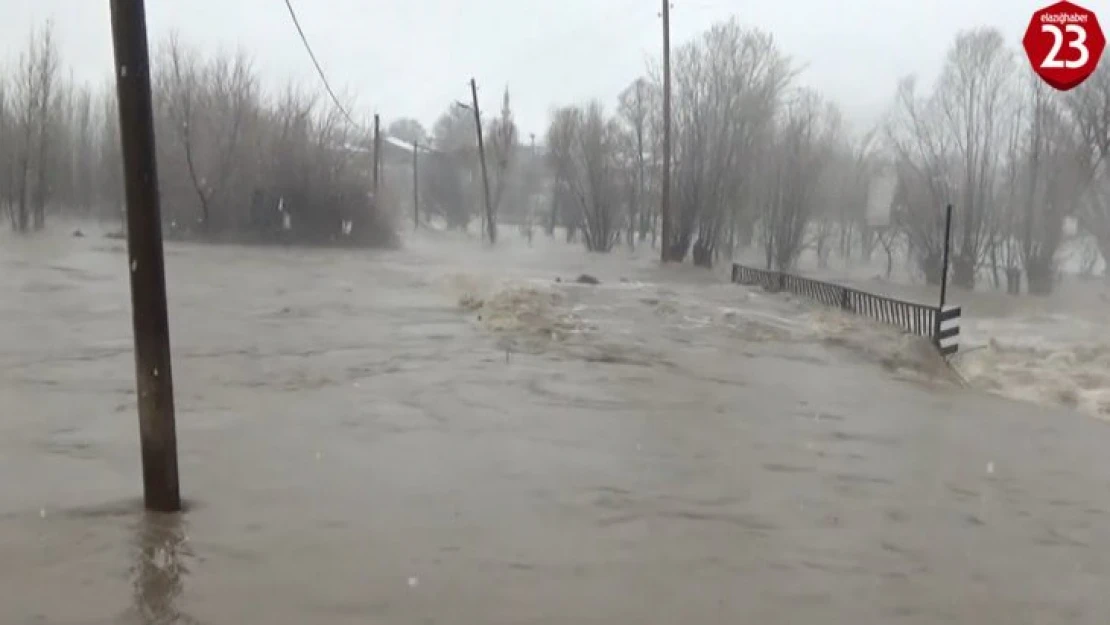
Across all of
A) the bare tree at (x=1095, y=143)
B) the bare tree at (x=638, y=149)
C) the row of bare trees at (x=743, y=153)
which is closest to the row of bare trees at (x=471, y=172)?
the bare tree at (x=638, y=149)

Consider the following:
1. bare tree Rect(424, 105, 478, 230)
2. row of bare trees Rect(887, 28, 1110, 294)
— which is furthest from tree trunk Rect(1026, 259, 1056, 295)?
bare tree Rect(424, 105, 478, 230)

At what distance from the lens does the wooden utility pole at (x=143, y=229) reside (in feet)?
16.2

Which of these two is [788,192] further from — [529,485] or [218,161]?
[529,485]

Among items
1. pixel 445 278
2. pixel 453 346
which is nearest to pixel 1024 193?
pixel 445 278

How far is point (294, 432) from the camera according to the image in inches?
320

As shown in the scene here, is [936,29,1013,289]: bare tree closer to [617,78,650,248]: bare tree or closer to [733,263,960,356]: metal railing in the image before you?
[733,263,960,356]: metal railing

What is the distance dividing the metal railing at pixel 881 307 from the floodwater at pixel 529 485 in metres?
2.60

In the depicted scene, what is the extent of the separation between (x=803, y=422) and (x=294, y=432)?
4.79 meters

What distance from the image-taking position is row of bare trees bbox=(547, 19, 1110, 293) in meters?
36.8

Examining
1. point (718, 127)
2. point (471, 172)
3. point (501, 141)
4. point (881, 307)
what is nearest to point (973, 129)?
point (718, 127)

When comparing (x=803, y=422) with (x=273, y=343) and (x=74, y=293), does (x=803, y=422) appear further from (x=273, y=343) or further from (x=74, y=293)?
(x=74, y=293)

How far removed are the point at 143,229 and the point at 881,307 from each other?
17544 mm

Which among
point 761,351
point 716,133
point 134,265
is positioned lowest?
point 761,351

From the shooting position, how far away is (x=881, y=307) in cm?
2039
